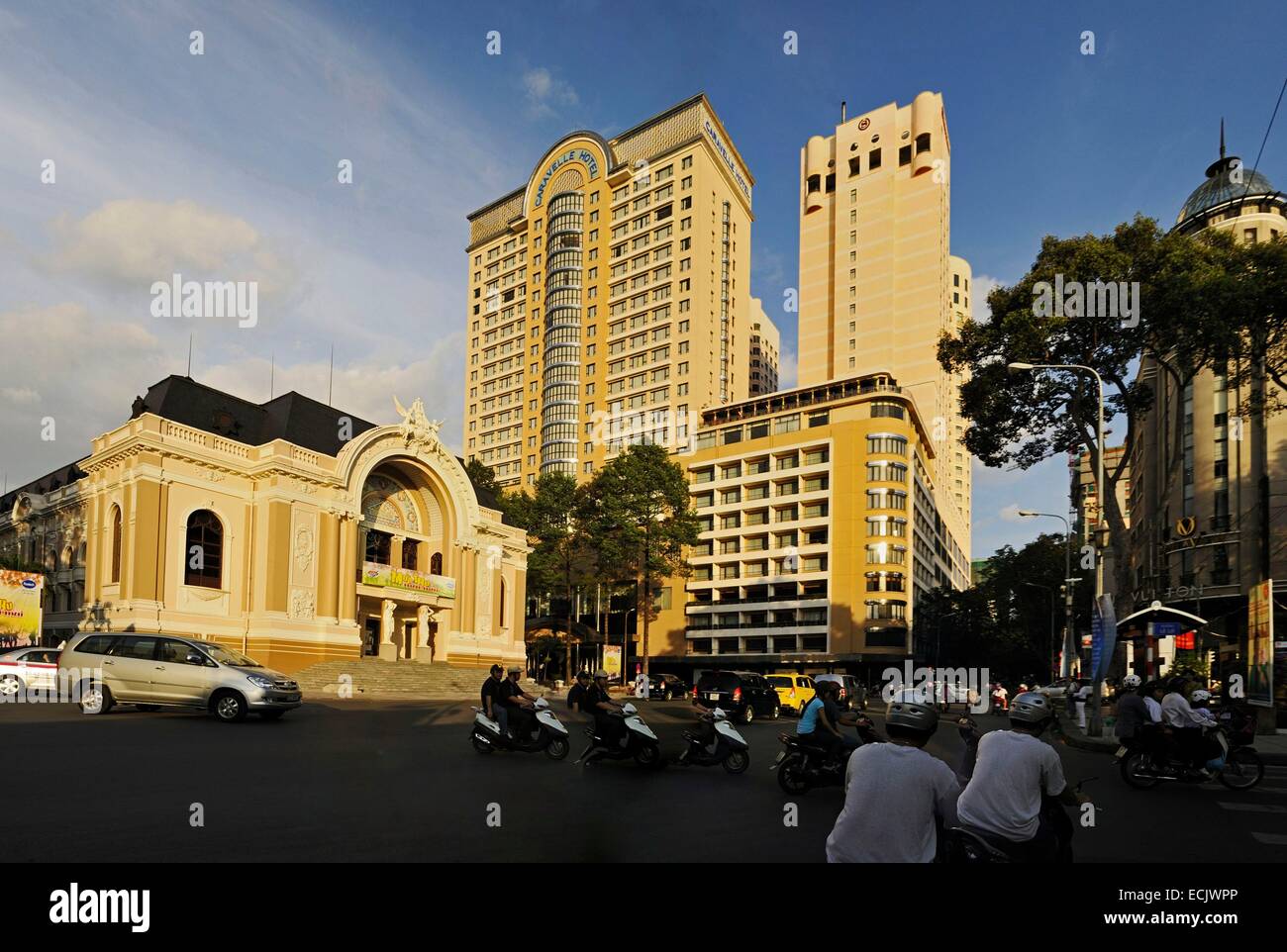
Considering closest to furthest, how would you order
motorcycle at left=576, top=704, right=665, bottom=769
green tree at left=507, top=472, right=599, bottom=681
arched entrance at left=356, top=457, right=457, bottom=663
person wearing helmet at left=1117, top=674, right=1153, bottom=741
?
person wearing helmet at left=1117, top=674, right=1153, bottom=741 → motorcycle at left=576, top=704, right=665, bottom=769 → arched entrance at left=356, top=457, right=457, bottom=663 → green tree at left=507, top=472, right=599, bottom=681

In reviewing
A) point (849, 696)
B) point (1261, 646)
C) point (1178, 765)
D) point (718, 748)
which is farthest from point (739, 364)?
point (1178, 765)

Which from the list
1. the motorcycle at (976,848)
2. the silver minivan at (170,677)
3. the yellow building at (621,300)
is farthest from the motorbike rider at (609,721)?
the yellow building at (621,300)

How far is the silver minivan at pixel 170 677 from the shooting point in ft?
57.8

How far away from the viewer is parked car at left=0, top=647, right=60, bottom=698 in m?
21.6

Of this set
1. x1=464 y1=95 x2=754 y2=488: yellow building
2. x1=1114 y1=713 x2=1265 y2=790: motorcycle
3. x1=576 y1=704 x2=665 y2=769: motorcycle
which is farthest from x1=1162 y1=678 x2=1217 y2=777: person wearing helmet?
x1=464 y1=95 x2=754 y2=488: yellow building

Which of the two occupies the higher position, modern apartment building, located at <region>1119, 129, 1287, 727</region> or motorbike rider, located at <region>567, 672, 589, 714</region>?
modern apartment building, located at <region>1119, 129, 1287, 727</region>

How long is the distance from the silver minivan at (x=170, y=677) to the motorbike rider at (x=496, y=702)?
5.46 metres

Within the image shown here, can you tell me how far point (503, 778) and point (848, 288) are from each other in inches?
3562

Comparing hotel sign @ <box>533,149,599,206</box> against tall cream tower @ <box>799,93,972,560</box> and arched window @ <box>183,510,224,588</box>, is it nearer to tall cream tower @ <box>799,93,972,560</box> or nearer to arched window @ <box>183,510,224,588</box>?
tall cream tower @ <box>799,93,972,560</box>

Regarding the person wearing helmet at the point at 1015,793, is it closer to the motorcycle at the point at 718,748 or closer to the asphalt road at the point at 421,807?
the asphalt road at the point at 421,807

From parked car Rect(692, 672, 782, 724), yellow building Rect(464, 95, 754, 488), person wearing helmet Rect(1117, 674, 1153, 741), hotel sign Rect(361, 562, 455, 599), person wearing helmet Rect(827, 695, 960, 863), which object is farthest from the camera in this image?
yellow building Rect(464, 95, 754, 488)

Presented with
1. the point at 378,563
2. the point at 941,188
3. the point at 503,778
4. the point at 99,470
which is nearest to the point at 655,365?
the point at 941,188

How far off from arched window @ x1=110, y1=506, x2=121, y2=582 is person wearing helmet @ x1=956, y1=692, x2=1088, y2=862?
3598 cm

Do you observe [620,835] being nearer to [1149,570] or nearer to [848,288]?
[1149,570]
